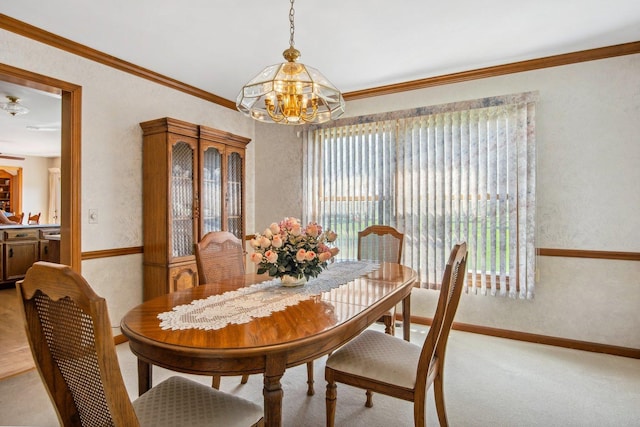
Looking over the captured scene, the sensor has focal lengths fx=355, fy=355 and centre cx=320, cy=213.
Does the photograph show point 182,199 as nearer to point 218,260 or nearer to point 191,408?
point 218,260

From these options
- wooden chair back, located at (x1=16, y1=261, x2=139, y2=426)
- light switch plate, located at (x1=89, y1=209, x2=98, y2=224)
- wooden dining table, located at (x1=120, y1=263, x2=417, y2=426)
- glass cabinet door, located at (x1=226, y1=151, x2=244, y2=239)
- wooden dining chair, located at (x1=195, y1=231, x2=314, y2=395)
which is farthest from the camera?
glass cabinet door, located at (x1=226, y1=151, x2=244, y2=239)

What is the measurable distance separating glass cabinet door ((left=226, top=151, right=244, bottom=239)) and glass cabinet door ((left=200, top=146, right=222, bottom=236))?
150mm

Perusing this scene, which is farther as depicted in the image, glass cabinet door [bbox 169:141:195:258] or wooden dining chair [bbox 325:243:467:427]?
glass cabinet door [bbox 169:141:195:258]

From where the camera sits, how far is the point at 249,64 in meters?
3.20

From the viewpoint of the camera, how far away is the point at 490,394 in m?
2.29

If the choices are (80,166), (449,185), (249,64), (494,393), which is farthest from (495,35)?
(80,166)

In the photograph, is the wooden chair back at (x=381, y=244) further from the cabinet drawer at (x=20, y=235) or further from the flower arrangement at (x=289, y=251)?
the cabinet drawer at (x=20, y=235)

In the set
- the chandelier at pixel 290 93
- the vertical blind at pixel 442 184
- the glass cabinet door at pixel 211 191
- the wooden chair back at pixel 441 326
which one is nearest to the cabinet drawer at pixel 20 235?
the glass cabinet door at pixel 211 191

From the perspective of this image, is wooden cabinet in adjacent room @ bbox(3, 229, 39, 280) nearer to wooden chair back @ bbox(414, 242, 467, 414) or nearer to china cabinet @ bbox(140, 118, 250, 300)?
china cabinet @ bbox(140, 118, 250, 300)

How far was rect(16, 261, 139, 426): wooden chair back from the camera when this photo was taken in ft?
2.86

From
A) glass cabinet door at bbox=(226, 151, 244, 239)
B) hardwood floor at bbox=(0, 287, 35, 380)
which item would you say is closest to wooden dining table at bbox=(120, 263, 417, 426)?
hardwood floor at bbox=(0, 287, 35, 380)

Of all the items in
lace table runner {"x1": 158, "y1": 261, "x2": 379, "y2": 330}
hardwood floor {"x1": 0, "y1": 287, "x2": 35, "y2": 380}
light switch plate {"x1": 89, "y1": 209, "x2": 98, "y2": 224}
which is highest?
light switch plate {"x1": 89, "y1": 209, "x2": 98, "y2": 224}

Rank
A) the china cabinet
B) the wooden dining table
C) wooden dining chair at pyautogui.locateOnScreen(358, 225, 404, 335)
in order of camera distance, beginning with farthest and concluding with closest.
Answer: the china cabinet < wooden dining chair at pyautogui.locateOnScreen(358, 225, 404, 335) < the wooden dining table

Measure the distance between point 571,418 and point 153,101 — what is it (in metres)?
4.02
